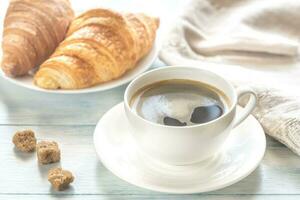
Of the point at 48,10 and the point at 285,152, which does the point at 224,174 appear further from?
the point at 48,10

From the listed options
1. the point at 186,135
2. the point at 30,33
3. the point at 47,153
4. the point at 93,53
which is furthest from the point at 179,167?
the point at 30,33

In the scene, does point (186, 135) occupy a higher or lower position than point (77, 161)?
higher

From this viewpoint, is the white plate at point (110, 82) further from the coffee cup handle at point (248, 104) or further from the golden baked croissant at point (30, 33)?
the coffee cup handle at point (248, 104)

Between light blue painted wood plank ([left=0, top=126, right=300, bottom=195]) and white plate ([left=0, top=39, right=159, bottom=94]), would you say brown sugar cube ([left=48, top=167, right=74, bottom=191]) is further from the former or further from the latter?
white plate ([left=0, top=39, right=159, bottom=94])

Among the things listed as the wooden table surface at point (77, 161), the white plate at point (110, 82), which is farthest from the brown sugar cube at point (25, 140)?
the white plate at point (110, 82)

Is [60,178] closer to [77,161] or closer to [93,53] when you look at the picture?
[77,161]

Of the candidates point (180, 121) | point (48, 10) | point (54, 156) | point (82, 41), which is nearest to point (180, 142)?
point (180, 121)

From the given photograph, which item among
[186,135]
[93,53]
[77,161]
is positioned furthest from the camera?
[93,53]

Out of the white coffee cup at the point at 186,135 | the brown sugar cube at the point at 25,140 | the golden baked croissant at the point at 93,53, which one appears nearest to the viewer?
the white coffee cup at the point at 186,135
